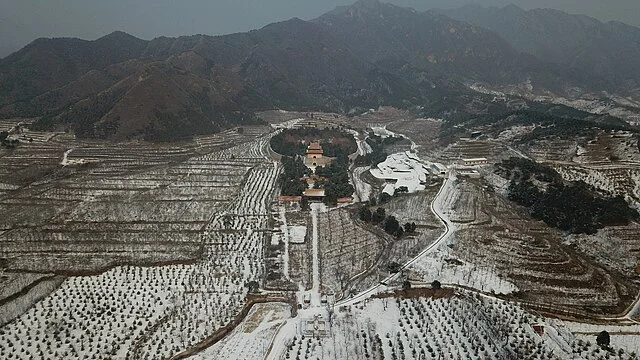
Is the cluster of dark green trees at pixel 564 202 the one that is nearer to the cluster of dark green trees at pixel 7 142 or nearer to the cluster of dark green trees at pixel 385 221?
the cluster of dark green trees at pixel 385 221

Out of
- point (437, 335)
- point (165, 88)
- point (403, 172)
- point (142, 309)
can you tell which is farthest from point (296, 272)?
point (165, 88)

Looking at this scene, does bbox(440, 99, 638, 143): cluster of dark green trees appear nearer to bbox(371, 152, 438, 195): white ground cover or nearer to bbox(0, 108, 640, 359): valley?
bbox(0, 108, 640, 359): valley

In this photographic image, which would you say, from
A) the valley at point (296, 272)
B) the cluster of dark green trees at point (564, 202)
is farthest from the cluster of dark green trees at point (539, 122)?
the cluster of dark green trees at point (564, 202)

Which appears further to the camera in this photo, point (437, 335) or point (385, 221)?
point (385, 221)

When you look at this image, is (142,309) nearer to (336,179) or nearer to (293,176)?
(293,176)

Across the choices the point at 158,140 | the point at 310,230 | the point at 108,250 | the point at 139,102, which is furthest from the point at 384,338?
the point at 139,102

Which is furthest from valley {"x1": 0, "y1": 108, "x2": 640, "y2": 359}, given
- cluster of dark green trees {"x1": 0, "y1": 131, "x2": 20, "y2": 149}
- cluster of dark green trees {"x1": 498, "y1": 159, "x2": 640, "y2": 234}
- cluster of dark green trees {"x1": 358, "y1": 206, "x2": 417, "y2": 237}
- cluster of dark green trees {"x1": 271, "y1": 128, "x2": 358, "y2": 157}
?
cluster of dark green trees {"x1": 271, "y1": 128, "x2": 358, "y2": 157}

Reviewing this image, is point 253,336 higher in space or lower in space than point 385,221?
lower
